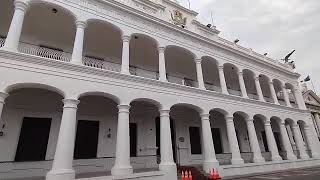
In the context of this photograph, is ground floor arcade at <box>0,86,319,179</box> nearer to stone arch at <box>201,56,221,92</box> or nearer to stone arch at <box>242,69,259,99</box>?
stone arch at <box>201,56,221,92</box>

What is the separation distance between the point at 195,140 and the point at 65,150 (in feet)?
35.3

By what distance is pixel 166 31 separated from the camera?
14617mm

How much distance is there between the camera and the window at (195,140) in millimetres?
16722

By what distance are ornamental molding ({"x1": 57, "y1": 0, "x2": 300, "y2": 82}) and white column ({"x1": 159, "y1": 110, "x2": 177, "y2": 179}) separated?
5.47m

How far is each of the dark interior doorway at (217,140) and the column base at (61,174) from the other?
1268 cm

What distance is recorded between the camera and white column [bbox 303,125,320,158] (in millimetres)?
20998

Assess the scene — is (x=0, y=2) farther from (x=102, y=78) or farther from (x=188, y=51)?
(x=188, y=51)

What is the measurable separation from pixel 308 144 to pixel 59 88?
908 inches

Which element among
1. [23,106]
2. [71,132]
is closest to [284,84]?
[71,132]

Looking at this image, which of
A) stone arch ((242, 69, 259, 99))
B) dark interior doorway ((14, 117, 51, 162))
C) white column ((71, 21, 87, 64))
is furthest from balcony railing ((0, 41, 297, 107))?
stone arch ((242, 69, 259, 99))

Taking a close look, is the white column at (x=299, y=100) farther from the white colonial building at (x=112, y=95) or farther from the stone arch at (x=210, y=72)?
the stone arch at (x=210, y=72)

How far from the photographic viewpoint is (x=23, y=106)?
37.1 feet

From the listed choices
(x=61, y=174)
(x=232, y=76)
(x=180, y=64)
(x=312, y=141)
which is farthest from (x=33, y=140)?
(x=312, y=141)

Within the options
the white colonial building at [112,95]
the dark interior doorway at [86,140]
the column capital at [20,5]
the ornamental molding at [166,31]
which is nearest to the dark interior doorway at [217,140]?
the white colonial building at [112,95]
